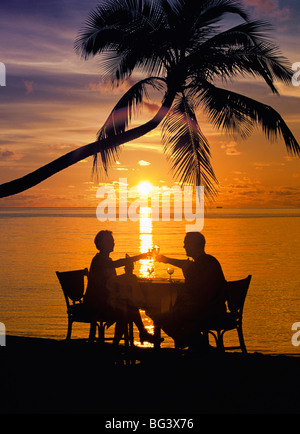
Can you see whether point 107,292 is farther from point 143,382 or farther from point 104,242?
point 143,382

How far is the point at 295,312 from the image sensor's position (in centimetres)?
1148

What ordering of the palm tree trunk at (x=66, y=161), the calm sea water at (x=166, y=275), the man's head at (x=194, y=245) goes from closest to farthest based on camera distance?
the man's head at (x=194, y=245)
the palm tree trunk at (x=66, y=161)
the calm sea water at (x=166, y=275)

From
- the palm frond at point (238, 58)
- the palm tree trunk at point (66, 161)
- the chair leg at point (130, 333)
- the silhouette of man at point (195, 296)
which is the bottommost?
the chair leg at point (130, 333)

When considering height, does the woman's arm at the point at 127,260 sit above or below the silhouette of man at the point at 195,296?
above

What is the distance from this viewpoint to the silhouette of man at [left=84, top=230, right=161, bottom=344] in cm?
575

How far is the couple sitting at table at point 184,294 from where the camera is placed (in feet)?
17.2

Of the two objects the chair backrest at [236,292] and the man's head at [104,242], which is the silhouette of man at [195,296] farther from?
the man's head at [104,242]

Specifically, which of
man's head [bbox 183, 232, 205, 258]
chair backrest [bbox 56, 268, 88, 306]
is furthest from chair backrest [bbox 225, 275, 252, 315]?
chair backrest [bbox 56, 268, 88, 306]

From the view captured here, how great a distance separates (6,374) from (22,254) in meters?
18.0

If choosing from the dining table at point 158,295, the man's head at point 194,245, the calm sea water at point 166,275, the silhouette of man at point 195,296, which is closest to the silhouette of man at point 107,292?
the dining table at point 158,295

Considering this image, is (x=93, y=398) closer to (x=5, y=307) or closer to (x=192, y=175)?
(x=192, y=175)

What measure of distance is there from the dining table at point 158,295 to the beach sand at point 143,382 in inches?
20.9

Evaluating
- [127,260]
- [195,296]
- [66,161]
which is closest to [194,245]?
[195,296]

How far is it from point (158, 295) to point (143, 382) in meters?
0.93
